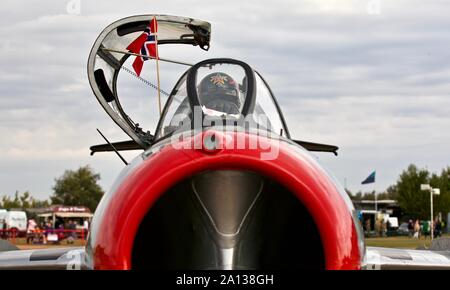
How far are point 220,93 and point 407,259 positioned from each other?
9.10 ft

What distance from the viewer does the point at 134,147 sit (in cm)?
1295

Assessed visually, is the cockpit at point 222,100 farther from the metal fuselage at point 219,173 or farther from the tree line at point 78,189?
the tree line at point 78,189

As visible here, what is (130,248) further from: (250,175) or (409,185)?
(409,185)

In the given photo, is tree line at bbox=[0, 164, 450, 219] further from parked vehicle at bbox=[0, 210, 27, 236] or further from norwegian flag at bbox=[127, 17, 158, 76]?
norwegian flag at bbox=[127, 17, 158, 76]

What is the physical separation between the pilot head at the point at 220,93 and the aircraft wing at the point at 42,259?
63.7 inches

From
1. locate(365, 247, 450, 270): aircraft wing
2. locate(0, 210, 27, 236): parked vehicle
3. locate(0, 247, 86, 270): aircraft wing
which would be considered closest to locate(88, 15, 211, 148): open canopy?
locate(0, 247, 86, 270): aircraft wing

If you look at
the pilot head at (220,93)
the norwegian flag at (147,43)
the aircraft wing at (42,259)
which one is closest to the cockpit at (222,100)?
the pilot head at (220,93)

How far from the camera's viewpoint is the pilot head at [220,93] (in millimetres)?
7054

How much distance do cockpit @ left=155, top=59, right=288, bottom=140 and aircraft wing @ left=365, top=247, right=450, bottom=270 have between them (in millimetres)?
1342

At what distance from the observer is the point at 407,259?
856 centimetres

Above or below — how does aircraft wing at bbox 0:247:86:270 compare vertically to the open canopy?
below

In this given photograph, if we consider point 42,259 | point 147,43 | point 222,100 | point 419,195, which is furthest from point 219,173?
point 419,195

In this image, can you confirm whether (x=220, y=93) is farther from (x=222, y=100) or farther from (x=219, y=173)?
(x=219, y=173)

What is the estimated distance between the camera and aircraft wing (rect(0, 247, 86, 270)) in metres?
7.24
